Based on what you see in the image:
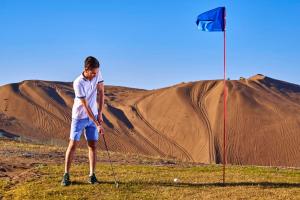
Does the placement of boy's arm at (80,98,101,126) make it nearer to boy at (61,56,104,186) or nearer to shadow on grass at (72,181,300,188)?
boy at (61,56,104,186)

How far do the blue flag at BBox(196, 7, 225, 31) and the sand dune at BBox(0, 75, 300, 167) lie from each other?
105 feet

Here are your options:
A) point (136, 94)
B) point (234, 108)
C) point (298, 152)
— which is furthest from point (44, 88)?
point (298, 152)

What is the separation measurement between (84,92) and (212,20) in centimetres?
365

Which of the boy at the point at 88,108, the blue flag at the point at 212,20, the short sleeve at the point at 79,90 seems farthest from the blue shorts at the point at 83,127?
the blue flag at the point at 212,20

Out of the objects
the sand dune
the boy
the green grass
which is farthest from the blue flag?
the sand dune

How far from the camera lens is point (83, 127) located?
35.2 feet

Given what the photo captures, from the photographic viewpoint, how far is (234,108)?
60.0 metres

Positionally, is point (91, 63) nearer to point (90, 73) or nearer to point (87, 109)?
point (90, 73)

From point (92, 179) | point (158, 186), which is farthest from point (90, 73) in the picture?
point (158, 186)

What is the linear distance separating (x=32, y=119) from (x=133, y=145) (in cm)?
1321

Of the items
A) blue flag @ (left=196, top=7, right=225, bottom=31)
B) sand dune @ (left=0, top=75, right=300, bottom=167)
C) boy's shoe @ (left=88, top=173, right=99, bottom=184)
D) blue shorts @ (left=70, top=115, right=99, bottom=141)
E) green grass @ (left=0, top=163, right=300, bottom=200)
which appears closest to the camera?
green grass @ (left=0, top=163, right=300, bottom=200)

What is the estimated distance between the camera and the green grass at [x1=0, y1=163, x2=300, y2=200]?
9.85 metres

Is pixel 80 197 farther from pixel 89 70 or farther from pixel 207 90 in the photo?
pixel 207 90

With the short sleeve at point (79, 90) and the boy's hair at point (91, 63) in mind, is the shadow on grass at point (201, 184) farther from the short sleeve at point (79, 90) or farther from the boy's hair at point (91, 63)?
the boy's hair at point (91, 63)
